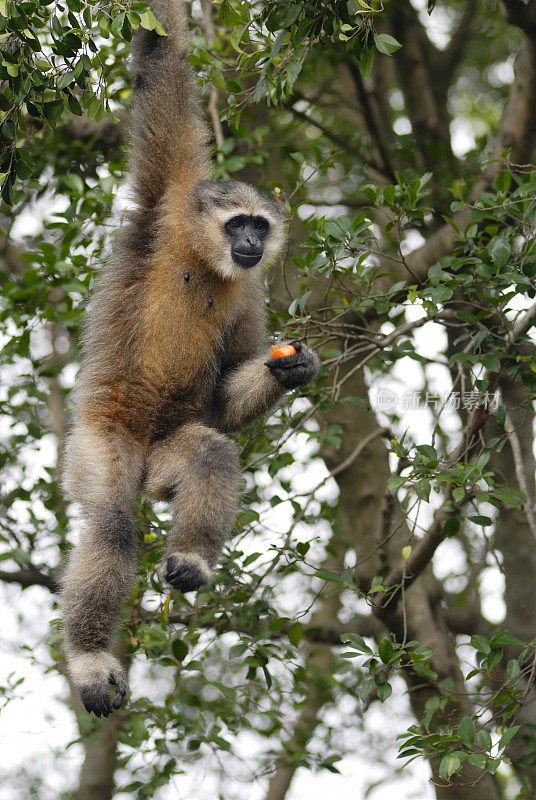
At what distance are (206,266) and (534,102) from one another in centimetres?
310

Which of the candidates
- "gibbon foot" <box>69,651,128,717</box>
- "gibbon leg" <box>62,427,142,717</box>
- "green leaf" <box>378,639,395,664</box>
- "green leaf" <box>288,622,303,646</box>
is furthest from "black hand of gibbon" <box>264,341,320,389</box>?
"gibbon foot" <box>69,651,128,717</box>

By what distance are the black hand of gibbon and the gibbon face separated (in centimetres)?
61

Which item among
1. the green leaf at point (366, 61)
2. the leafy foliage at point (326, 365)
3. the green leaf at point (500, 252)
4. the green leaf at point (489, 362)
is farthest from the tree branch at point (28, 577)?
the green leaf at point (366, 61)

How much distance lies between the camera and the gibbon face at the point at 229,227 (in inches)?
196

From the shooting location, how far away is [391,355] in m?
4.99

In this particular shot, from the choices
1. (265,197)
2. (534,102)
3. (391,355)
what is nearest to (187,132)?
(265,197)

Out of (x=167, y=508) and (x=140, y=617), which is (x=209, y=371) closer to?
(x=167, y=508)

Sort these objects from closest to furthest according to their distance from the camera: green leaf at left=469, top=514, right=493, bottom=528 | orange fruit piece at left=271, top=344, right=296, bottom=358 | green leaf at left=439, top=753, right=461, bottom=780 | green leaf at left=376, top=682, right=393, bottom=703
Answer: green leaf at left=439, top=753, right=461, bottom=780 → green leaf at left=376, top=682, right=393, bottom=703 → green leaf at left=469, top=514, right=493, bottom=528 → orange fruit piece at left=271, top=344, right=296, bottom=358

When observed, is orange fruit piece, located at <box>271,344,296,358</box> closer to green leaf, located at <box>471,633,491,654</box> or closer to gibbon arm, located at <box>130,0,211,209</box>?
gibbon arm, located at <box>130,0,211,209</box>

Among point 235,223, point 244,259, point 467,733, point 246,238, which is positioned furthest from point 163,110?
point 467,733

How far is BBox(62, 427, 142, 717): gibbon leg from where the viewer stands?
4.14 m

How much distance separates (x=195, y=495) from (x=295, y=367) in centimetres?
92

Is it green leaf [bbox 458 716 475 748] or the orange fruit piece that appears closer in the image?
green leaf [bbox 458 716 475 748]

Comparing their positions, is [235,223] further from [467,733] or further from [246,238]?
[467,733]
